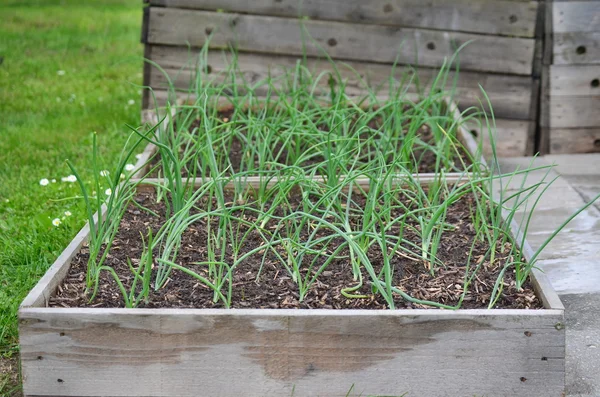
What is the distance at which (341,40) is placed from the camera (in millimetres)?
4137

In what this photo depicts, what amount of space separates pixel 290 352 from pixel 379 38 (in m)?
2.69

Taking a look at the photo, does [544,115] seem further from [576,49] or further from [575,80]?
[576,49]

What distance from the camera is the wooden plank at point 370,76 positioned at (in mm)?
4152

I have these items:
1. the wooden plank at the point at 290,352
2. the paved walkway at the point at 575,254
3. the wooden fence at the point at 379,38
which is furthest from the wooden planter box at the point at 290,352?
the wooden fence at the point at 379,38

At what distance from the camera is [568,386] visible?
1930 mm

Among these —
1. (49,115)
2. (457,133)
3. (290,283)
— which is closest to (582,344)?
(290,283)

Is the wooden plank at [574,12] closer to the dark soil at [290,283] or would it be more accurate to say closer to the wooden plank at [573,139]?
the wooden plank at [573,139]

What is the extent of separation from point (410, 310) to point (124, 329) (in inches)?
25.1

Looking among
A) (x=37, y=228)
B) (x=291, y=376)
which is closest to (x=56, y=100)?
(x=37, y=228)

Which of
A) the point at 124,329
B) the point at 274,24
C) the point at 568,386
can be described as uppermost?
the point at 274,24

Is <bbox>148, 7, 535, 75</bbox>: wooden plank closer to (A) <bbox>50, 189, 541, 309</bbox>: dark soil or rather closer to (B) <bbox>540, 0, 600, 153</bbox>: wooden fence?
(B) <bbox>540, 0, 600, 153</bbox>: wooden fence

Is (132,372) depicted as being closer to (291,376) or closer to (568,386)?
(291,376)

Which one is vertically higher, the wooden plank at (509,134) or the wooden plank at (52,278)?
the wooden plank at (509,134)

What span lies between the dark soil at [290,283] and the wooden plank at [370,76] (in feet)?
6.46
